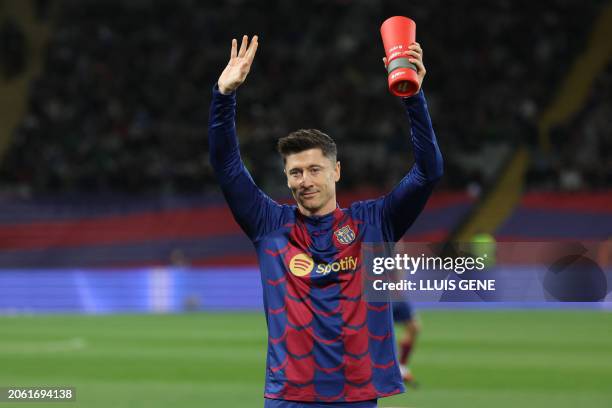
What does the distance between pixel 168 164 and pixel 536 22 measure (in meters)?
12.7

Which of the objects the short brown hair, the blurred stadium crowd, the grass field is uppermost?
the blurred stadium crowd

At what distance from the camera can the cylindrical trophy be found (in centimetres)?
441

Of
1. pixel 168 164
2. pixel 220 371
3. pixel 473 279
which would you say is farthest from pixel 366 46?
pixel 473 279

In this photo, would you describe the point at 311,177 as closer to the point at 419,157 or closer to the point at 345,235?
the point at 345,235

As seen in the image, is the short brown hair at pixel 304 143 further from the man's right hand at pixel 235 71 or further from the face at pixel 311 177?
the man's right hand at pixel 235 71

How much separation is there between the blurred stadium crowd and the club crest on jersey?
24.8m

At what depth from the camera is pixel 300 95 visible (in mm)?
33312

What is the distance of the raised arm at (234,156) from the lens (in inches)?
184

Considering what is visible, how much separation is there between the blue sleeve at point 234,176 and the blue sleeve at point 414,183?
435 mm

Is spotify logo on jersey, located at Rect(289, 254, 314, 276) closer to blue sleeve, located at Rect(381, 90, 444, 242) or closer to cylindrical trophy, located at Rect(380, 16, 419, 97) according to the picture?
blue sleeve, located at Rect(381, 90, 444, 242)

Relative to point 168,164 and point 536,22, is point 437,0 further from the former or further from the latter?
point 168,164

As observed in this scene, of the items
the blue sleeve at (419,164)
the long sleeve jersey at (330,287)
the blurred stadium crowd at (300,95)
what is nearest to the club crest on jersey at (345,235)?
the long sleeve jersey at (330,287)

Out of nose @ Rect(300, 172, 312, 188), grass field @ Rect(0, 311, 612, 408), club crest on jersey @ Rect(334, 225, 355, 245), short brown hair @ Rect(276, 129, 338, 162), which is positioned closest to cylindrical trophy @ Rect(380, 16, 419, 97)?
short brown hair @ Rect(276, 129, 338, 162)

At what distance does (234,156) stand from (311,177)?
1.32ft
